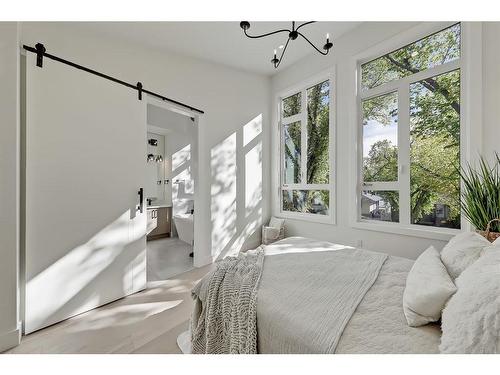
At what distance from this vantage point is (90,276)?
2227mm

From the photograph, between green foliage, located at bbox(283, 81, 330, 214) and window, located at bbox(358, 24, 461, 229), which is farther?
green foliage, located at bbox(283, 81, 330, 214)

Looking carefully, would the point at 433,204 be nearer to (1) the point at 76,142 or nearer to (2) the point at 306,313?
(2) the point at 306,313

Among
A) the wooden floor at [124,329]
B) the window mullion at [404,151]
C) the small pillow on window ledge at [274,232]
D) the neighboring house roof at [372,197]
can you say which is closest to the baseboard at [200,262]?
the wooden floor at [124,329]

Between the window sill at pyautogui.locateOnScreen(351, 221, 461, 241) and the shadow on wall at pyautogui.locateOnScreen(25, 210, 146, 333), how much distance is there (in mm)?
2625

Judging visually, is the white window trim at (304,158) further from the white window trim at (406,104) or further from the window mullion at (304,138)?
the white window trim at (406,104)

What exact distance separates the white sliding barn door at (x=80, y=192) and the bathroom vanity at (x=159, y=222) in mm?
2244

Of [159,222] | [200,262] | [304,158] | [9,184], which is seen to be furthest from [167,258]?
[304,158]

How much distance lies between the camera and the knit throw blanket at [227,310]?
115cm

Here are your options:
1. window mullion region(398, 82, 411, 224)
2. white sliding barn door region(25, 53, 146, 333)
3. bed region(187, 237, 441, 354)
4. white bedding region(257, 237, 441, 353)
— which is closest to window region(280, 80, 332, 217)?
window mullion region(398, 82, 411, 224)

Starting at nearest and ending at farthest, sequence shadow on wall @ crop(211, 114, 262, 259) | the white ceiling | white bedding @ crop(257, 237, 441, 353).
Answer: white bedding @ crop(257, 237, 441, 353), the white ceiling, shadow on wall @ crop(211, 114, 262, 259)

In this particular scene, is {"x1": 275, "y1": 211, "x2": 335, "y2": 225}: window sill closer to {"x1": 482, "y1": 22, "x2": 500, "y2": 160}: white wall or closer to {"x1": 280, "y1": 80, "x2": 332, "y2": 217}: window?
{"x1": 280, "y1": 80, "x2": 332, "y2": 217}: window

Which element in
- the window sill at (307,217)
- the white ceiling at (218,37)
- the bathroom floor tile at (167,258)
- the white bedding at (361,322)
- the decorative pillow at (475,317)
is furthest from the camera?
the window sill at (307,217)

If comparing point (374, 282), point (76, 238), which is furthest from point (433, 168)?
point (76, 238)

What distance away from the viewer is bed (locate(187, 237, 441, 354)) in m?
0.88
